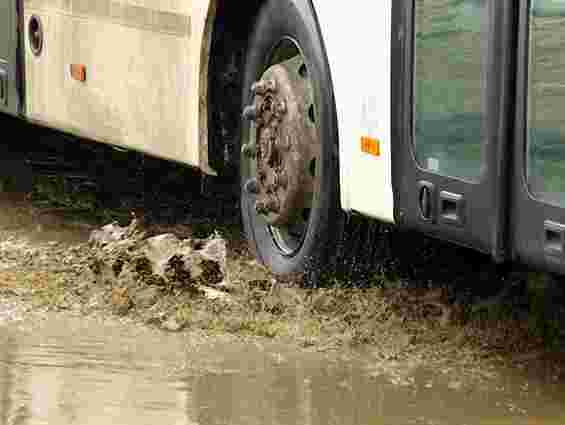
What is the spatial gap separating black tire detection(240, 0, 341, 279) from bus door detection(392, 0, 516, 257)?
42 centimetres

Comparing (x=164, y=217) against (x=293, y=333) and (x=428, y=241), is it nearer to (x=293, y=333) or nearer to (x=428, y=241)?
(x=428, y=241)

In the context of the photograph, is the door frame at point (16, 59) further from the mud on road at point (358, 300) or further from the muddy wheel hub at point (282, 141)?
the muddy wheel hub at point (282, 141)

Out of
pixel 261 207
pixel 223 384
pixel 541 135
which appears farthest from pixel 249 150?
pixel 541 135

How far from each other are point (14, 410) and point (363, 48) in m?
1.58

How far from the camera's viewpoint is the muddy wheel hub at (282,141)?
6.24 meters

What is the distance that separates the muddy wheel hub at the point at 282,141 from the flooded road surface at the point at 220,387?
2.13ft

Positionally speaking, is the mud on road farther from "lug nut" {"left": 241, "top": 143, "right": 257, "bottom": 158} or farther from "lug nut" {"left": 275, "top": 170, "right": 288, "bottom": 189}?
"lug nut" {"left": 241, "top": 143, "right": 257, "bottom": 158}

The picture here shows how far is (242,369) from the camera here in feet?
18.3

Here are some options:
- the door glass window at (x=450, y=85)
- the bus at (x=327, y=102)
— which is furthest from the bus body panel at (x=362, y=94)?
the door glass window at (x=450, y=85)

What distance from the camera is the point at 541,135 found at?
503 centimetres

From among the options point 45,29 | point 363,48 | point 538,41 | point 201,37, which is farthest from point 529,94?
point 45,29

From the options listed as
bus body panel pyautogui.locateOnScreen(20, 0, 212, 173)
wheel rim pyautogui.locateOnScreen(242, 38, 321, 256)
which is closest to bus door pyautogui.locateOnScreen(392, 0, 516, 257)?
wheel rim pyautogui.locateOnScreen(242, 38, 321, 256)

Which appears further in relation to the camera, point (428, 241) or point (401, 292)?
point (428, 241)

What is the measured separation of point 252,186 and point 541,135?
1.78 meters
